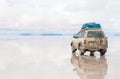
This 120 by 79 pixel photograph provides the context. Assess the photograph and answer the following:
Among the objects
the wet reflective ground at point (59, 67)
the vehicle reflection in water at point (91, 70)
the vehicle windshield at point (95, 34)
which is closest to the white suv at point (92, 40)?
the vehicle windshield at point (95, 34)

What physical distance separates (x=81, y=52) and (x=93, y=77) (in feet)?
36.9

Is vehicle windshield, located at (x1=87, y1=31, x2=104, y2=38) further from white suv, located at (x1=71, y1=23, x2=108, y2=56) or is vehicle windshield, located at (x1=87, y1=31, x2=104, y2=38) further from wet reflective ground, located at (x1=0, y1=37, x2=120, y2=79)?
wet reflective ground, located at (x1=0, y1=37, x2=120, y2=79)

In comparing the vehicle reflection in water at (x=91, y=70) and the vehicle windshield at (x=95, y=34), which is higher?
the vehicle windshield at (x=95, y=34)

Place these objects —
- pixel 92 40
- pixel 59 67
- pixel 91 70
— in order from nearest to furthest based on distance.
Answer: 1. pixel 91 70
2. pixel 59 67
3. pixel 92 40

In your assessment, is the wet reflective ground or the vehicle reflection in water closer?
the vehicle reflection in water

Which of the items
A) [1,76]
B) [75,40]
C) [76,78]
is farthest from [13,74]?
[75,40]

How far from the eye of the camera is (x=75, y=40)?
2562 centimetres

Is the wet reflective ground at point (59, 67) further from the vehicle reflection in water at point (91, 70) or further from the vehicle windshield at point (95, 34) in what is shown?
the vehicle windshield at point (95, 34)

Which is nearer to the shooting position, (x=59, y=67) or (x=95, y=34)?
(x=59, y=67)

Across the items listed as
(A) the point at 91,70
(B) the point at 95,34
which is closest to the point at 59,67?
(A) the point at 91,70

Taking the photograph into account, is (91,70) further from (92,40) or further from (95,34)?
(95,34)

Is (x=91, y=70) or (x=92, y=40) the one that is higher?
(x=92, y=40)

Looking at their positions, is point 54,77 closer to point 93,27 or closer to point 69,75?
point 69,75

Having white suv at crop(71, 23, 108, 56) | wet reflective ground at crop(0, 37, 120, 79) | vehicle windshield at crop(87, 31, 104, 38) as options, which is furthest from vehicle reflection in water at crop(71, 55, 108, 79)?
vehicle windshield at crop(87, 31, 104, 38)
